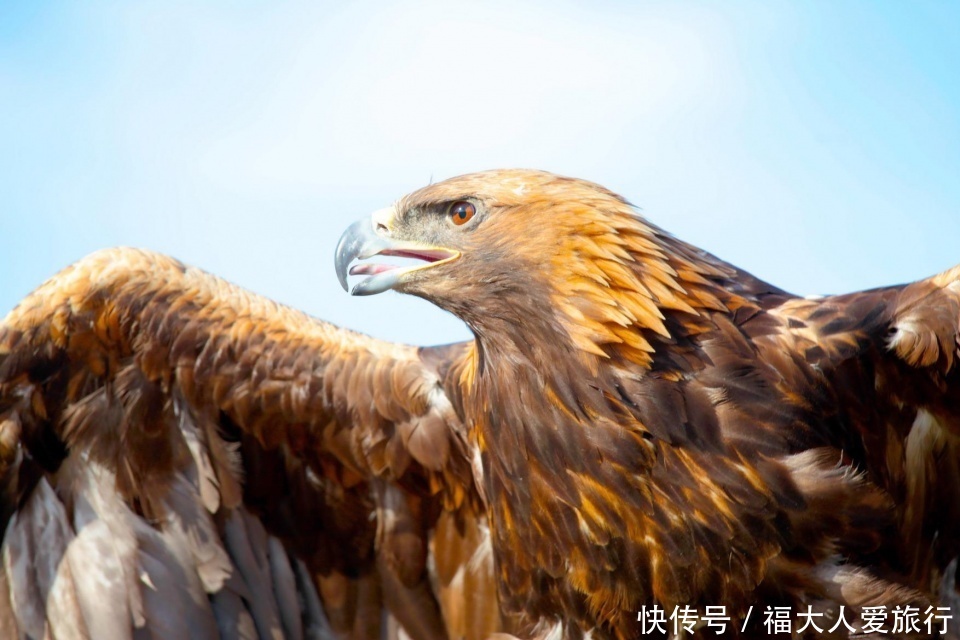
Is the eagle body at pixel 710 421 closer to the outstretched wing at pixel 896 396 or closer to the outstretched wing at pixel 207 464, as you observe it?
the outstretched wing at pixel 896 396

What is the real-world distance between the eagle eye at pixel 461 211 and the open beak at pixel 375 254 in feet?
0.42

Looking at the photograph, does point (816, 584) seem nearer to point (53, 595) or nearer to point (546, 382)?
point (546, 382)

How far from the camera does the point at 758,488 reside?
383 centimetres

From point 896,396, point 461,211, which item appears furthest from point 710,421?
point 461,211

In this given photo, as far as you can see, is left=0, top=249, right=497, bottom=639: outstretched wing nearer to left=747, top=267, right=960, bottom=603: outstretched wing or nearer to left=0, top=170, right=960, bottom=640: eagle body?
left=0, top=170, right=960, bottom=640: eagle body

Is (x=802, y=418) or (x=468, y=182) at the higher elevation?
(x=468, y=182)

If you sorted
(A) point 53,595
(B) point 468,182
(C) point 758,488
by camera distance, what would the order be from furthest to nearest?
1. (A) point 53,595
2. (B) point 468,182
3. (C) point 758,488

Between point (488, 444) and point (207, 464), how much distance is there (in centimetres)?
158

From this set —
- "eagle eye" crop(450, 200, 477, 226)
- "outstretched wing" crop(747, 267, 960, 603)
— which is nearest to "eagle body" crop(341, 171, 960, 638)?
"outstretched wing" crop(747, 267, 960, 603)

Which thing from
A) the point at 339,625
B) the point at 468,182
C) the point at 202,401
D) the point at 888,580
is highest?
the point at 468,182

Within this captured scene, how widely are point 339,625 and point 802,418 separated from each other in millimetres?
2679

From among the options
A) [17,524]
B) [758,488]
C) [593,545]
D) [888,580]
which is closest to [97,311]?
[17,524]

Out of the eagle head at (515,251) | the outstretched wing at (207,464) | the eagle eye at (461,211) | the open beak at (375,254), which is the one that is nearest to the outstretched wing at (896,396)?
the eagle head at (515,251)

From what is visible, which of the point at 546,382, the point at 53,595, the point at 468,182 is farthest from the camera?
the point at 53,595
